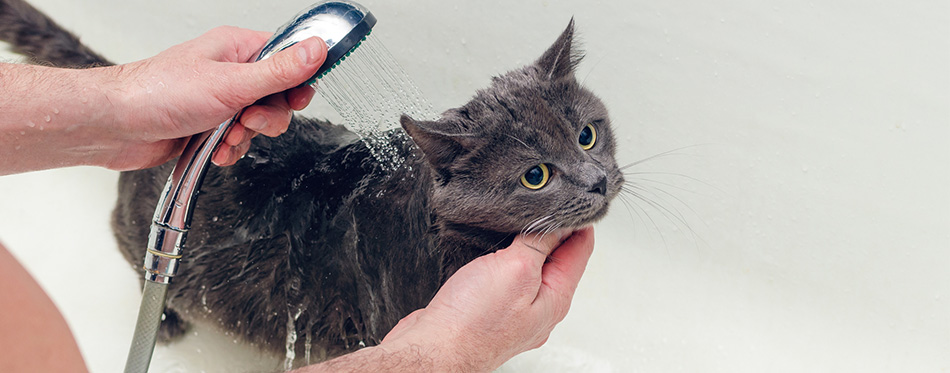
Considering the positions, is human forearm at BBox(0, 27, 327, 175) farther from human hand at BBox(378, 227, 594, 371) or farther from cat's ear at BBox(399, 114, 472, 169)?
human hand at BBox(378, 227, 594, 371)

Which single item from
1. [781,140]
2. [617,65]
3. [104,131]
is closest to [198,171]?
[104,131]

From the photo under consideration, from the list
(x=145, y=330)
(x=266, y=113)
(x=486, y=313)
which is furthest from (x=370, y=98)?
(x=145, y=330)

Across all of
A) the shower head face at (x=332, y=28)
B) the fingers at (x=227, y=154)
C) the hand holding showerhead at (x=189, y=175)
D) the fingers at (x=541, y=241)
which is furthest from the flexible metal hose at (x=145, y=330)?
the fingers at (x=541, y=241)

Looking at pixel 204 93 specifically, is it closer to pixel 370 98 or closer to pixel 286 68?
pixel 286 68

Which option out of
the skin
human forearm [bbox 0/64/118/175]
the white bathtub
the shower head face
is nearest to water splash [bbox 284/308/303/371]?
the white bathtub

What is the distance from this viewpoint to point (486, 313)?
39.7 inches

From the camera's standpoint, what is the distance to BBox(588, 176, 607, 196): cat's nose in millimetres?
1015

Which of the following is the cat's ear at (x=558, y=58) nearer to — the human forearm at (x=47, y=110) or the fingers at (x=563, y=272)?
the fingers at (x=563, y=272)

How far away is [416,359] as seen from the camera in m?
0.95

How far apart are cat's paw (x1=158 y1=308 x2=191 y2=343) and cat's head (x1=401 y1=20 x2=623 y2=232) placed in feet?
2.95

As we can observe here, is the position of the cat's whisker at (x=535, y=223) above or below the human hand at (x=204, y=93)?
below

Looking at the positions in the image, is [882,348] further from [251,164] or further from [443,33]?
[251,164]

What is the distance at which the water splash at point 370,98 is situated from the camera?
1.12 metres

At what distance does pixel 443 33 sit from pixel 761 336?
1.22 m
